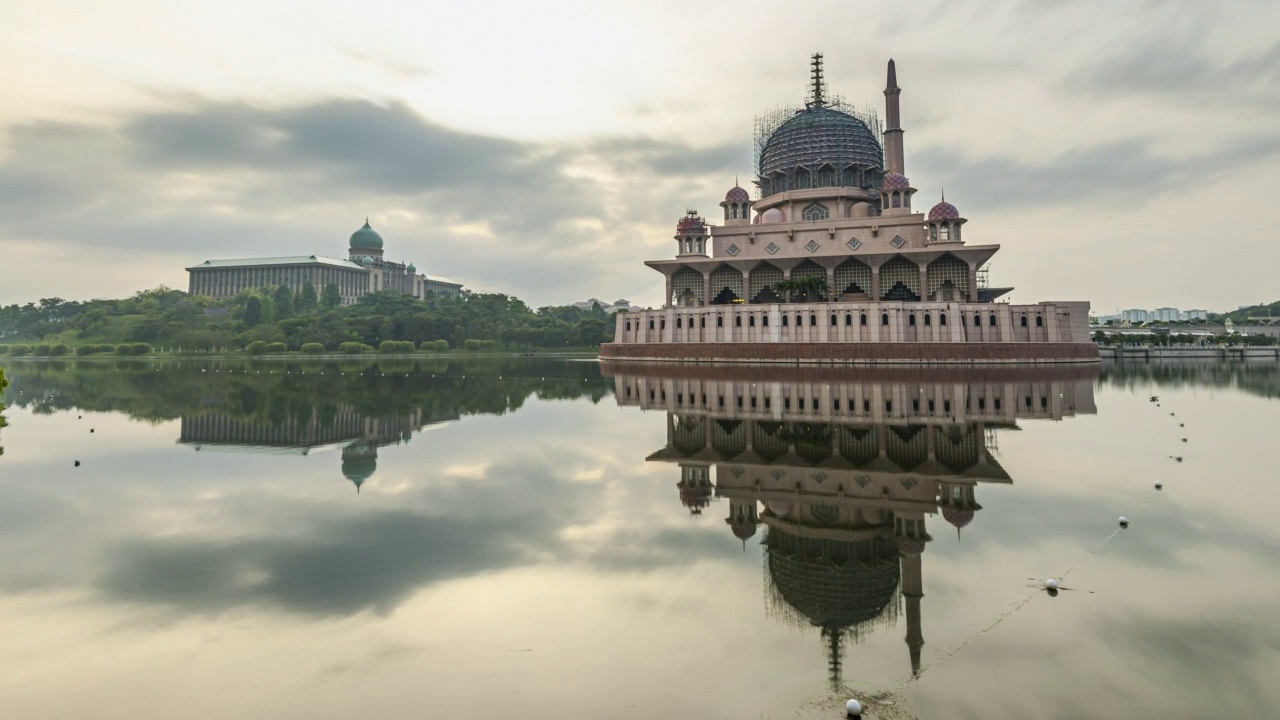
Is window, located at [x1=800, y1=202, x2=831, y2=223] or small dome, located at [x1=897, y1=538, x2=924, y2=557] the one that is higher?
window, located at [x1=800, y1=202, x2=831, y2=223]

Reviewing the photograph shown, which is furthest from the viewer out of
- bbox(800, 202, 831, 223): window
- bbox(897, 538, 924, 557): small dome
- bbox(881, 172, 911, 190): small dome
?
bbox(800, 202, 831, 223): window

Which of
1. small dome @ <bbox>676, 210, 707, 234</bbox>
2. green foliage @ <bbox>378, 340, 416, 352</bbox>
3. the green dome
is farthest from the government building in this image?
small dome @ <bbox>676, 210, 707, 234</bbox>

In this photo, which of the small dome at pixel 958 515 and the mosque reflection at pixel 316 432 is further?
the mosque reflection at pixel 316 432

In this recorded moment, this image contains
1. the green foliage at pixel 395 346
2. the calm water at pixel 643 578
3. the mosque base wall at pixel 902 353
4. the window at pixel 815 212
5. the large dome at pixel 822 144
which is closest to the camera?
the calm water at pixel 643 578

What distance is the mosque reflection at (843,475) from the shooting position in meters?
6.77

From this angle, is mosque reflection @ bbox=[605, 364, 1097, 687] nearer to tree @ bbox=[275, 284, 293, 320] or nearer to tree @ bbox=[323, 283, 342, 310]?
tree @ bbox=[275, 284, 293, 320]

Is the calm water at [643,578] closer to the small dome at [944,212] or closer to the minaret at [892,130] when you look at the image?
the small dome at [944,212]

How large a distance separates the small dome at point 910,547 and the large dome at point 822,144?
215ft

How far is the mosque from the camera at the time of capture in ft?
175

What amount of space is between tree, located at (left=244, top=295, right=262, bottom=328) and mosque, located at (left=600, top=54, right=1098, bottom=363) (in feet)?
246

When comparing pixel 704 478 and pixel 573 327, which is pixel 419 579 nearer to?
pixel 704 478

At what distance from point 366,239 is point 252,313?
52455 mm

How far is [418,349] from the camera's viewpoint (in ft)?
349

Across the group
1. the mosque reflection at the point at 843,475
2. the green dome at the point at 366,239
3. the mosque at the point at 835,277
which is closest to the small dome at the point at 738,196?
the mosque at the point at 835,277
